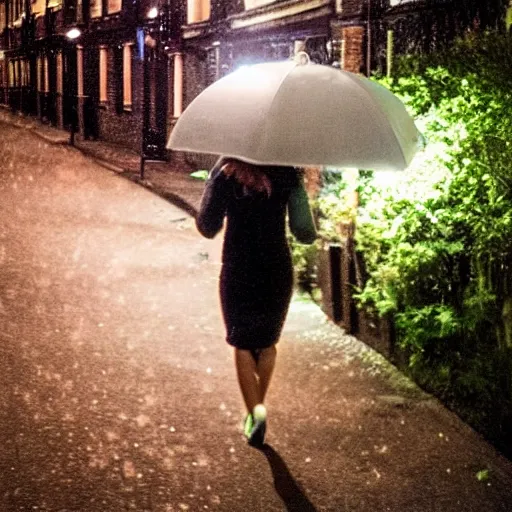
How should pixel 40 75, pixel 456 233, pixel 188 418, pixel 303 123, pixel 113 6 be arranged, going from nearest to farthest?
pixel 303 123
pixel 188 418
pixel 456 233
pixel 113 6
pixel 40 75

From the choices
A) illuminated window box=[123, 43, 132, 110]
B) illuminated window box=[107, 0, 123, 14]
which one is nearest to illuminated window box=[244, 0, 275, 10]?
illuminated window box=[123, 43, 132, 110]

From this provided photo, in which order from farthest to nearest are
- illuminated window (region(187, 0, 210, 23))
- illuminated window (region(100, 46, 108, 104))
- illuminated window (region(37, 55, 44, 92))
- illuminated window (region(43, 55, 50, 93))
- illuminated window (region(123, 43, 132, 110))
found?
illuminated window (region(37, 55, 44, 92)) → illuminated window (region(43, 55, 50, 93)) → illuminated window (region(100, 46, 108, 104)) → illuminated window (region(123, 43, 132, 110)) → illuminated window (region(187, 0, 210, 23))

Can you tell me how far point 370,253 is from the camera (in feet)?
20.6

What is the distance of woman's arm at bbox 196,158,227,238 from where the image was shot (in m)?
4.21

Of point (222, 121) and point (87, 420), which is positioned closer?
point (222, 121)

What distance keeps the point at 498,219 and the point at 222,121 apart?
5.62 ft

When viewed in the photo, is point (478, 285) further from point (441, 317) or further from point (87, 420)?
point (87, 420)

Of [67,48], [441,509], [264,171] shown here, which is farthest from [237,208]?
[67,48]

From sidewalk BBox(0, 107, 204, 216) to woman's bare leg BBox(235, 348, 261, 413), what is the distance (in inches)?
341

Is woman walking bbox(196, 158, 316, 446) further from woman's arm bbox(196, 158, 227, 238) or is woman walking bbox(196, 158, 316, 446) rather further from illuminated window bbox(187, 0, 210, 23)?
illuminated window bbox(187, 0, 210, 23)

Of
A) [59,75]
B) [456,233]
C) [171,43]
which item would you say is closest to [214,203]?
[456,233]

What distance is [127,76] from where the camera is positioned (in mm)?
25031

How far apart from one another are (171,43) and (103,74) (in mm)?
7164

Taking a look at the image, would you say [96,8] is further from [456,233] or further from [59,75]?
[456,233]
